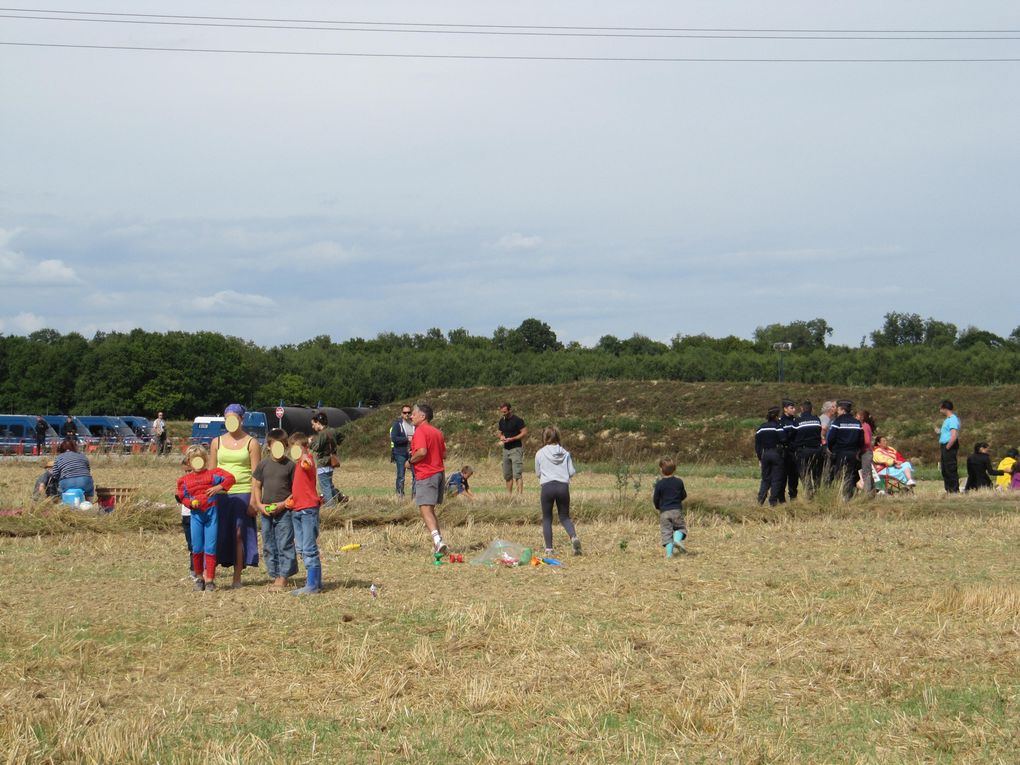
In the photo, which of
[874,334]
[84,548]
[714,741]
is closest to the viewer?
[714,741]

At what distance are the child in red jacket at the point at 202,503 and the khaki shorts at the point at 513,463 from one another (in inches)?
422

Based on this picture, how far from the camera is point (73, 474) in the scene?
16906mm

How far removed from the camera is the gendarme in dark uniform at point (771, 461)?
730 inches

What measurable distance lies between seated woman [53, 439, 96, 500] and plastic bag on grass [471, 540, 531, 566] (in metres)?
6.73

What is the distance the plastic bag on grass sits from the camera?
12.8 m

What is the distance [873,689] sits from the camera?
7109 mm

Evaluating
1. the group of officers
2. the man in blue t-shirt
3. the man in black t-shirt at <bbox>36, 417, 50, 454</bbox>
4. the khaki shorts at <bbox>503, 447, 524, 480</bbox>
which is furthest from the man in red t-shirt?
the man in black t-shirt at <bbox>36, 417, 50, 454</bbox>

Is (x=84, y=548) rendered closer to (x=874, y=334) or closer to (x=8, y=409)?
(x=8, y=409)

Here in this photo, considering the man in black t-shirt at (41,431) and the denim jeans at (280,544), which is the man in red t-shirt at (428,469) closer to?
the denim jeans at (280,544)

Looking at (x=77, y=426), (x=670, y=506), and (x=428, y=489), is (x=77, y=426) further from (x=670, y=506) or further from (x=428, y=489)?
(x=670, y=506)

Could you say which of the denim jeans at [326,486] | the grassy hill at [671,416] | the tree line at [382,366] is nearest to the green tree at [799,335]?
the tree line at [382,366]

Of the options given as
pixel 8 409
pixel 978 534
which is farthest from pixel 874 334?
pixel 978 534

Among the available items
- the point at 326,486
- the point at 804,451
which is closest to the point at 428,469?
the point at 326,486

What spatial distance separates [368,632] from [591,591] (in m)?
2.68
